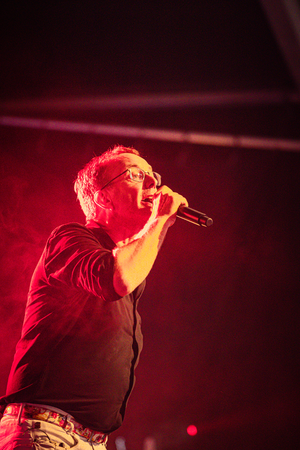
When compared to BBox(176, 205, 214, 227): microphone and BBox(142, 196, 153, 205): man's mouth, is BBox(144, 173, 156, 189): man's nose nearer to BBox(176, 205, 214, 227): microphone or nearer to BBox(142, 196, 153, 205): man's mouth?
BBox(142, 196, 153, 205): man's mouth

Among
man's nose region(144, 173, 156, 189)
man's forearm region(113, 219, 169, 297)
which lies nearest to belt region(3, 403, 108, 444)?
man's forearm region(113, 219, 169, 297)

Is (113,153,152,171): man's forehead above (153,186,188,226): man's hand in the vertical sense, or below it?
above

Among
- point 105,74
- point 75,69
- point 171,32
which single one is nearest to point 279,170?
point 171,32

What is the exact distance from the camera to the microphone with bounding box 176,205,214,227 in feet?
4.52

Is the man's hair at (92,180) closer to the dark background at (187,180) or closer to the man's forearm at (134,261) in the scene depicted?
the dark background at (187,180)

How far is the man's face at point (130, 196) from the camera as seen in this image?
1.55 meters

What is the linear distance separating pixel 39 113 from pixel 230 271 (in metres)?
1.26

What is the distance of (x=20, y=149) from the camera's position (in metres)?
1.87

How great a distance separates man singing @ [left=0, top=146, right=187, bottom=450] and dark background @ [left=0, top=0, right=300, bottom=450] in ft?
1.71

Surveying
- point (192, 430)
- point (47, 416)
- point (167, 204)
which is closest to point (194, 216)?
point (167, 204)

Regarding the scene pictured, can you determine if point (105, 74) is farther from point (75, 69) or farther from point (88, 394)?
point (88, 394)

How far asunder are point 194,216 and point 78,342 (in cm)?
55

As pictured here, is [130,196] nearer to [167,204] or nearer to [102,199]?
[102,199]

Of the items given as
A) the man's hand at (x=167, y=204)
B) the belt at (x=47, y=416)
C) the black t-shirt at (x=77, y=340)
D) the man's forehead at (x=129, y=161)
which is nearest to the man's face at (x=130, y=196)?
the man's forehead at (x=129, y=161)
